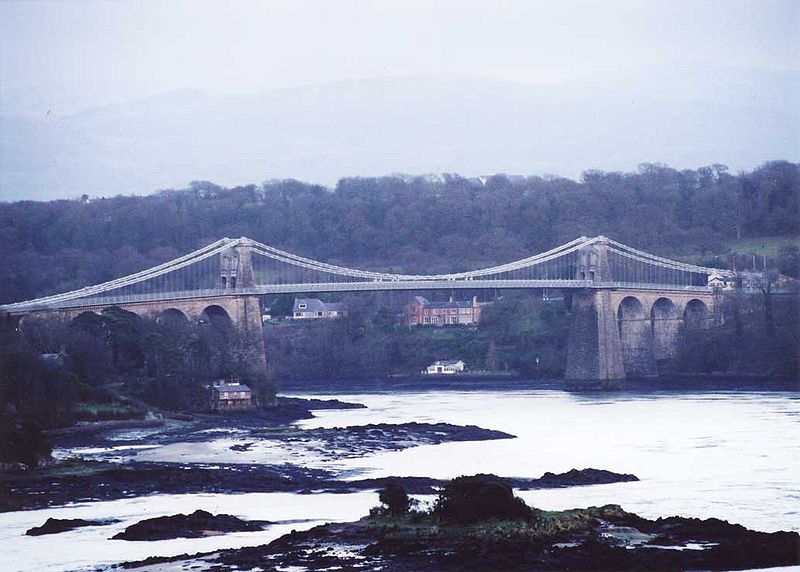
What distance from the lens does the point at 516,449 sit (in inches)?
1754

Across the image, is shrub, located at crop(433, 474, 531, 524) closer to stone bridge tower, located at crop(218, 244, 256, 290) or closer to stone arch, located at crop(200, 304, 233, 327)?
stone arch, located at crop(200, 304, 233, 327)

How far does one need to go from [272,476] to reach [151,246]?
6393 centimetres

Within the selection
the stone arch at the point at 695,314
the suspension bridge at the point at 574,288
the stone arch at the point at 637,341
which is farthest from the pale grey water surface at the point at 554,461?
the stone arch at the point at 695,314

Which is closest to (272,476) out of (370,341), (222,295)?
(222,295)

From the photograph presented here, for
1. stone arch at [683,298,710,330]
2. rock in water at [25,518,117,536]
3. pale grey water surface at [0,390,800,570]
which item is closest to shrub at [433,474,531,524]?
pale grey water surface at [0,390,800,570]

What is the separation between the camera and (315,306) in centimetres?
8712

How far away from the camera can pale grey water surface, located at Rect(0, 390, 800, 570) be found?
29.6 metres

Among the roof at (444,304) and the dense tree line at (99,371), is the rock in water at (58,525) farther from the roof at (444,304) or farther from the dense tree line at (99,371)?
the roof at (444,304)

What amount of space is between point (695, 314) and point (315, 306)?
60.1 feet

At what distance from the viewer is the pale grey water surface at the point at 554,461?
97.2ft

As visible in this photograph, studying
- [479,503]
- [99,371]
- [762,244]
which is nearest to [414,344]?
[762,244]

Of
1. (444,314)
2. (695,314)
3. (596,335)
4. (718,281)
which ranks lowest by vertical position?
(596,335)

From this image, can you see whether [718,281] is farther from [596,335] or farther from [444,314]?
[444,314]

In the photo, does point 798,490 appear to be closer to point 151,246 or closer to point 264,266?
point 264,266
